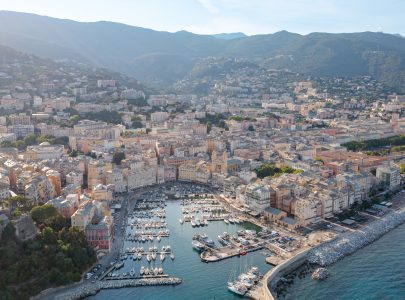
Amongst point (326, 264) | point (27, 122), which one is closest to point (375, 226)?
point (326, 264)

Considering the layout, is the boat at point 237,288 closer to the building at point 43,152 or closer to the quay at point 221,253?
the quay at point 221,253

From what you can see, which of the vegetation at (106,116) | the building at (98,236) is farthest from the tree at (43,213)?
the vegetation at (106,116)

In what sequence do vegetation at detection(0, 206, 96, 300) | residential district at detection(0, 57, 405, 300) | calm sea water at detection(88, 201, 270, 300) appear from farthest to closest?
residential district at detection(0, 57, 405, 300)
calm sea water at detection(88, 201, 270, 300)
vegetation at detection(0, 206, 96, 300)

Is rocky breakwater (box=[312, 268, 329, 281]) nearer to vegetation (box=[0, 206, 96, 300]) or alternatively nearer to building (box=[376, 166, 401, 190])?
vegetation (box=[0, 206, 96, 300])

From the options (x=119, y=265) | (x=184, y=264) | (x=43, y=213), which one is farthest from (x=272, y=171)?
(x=43, y=213)

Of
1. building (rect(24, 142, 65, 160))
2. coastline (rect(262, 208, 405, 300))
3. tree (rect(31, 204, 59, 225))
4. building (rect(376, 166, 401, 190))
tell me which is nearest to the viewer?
coastline (rect(262, 208, 405, 300))

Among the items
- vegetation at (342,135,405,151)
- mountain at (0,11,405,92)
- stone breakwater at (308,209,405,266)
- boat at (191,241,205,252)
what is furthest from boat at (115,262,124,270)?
mountain at (0,11,405,92)
